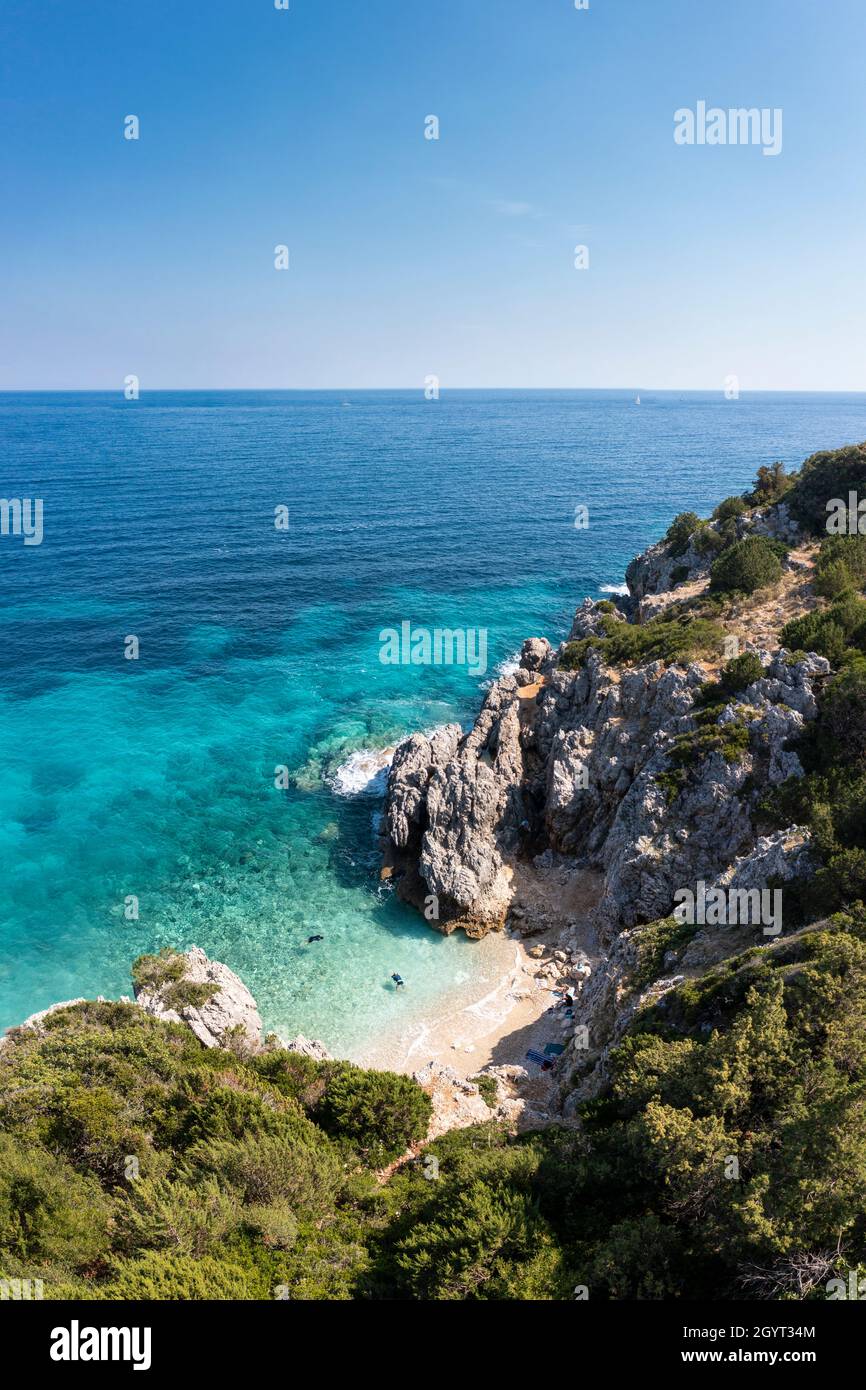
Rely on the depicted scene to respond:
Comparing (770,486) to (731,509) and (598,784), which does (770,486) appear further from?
(598,784)

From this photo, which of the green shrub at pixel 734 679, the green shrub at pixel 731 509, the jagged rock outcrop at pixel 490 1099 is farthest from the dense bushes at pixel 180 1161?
the green shrub at pixel 731 509

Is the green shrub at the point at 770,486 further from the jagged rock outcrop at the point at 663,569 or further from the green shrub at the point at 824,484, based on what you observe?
the jagged rock outcrop at the point at 663,569

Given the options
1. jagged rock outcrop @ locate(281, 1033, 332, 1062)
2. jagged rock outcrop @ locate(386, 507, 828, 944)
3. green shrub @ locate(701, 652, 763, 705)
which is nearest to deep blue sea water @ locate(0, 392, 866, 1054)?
jagged rock outcrop @ locate(281, 1033, 332, 1062)

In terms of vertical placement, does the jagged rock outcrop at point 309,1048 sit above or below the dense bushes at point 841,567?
below

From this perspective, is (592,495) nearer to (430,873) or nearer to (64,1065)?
(430,873)

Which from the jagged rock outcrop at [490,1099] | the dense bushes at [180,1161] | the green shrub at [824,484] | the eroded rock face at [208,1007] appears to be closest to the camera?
the dense bushes at [180,1161]
